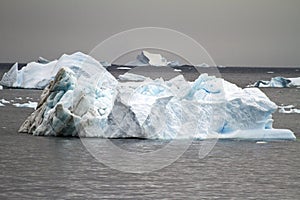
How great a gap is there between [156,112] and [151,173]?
3854 millimetres

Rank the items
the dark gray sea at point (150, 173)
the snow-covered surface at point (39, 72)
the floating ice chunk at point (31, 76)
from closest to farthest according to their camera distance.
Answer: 1. the dark gray sea at point (150, 173)
2. the snow-covered surface at point (39, 72)
3. the floating ice chunk at point (31, 76)

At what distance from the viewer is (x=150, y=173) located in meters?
14.9

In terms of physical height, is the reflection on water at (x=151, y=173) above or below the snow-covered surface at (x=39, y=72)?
above

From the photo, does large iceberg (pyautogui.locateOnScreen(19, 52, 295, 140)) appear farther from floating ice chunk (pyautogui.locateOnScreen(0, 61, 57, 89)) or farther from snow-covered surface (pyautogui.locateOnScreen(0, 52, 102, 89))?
floating ice chunk (pyautogui.locateOnScreen(0, 61, 57, 89))

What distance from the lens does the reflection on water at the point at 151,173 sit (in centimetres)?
1283

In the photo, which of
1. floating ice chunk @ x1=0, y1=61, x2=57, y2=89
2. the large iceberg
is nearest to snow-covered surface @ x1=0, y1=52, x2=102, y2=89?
floating ice chunk @ x1=0, y1=61, x2=57, y2=89

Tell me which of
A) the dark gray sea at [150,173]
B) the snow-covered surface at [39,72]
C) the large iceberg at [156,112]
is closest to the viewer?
the dark gray sea at [150,173]

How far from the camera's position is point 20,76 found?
48.4 meters

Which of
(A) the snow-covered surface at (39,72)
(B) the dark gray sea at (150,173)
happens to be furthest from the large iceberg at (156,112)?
(A) the snow-covered surface at (39,72)

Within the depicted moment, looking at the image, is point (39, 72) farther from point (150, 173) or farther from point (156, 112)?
point (150, 173)

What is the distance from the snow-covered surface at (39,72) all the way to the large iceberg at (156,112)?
16.7 metres

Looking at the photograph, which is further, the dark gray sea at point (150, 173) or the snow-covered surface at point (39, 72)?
the snow-covered surface at point (39, 72)

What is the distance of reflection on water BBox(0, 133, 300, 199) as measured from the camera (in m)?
12.8

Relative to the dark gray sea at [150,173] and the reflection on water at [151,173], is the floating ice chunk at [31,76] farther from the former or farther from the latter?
the reflection on water at [151,173]
